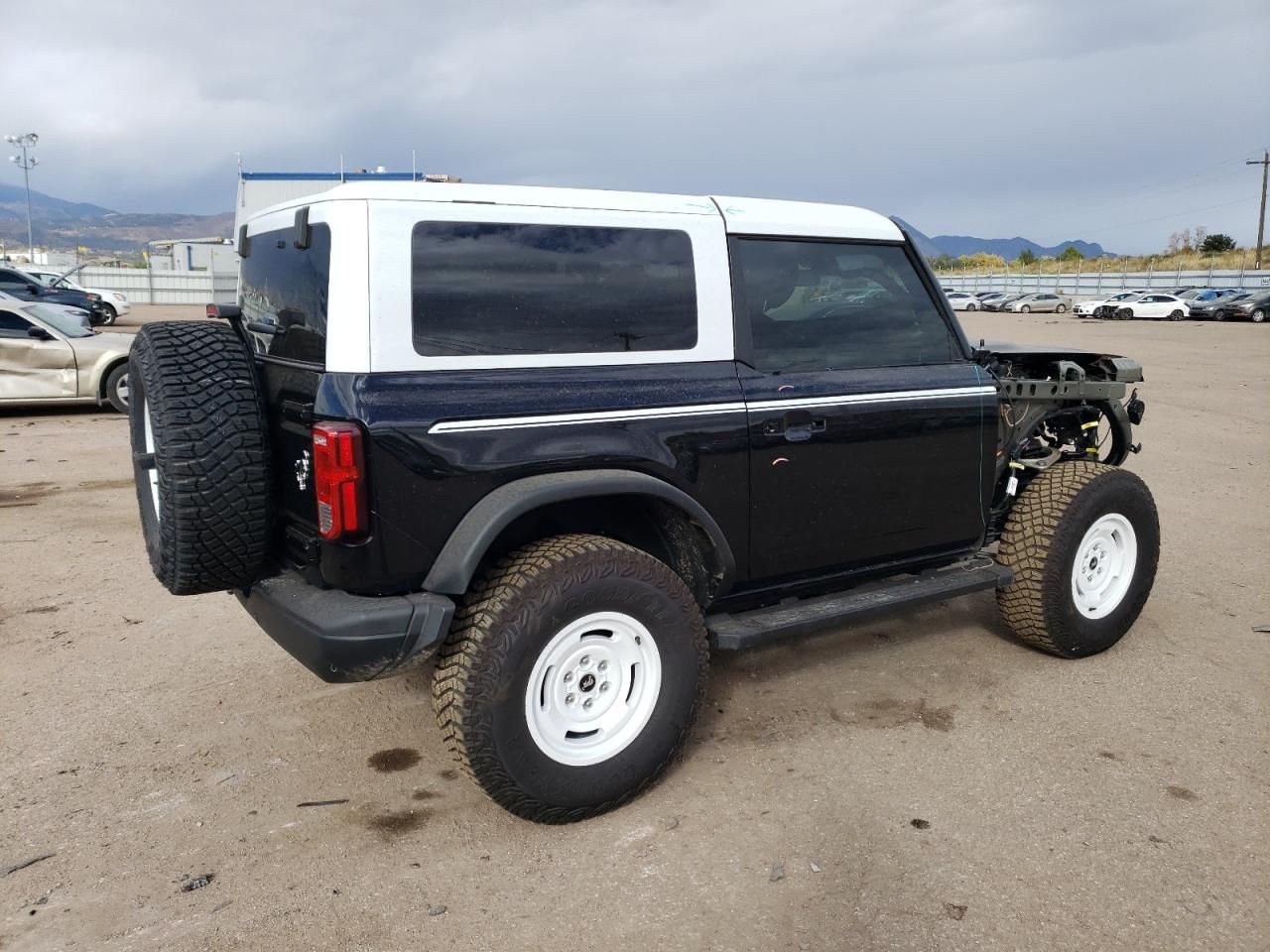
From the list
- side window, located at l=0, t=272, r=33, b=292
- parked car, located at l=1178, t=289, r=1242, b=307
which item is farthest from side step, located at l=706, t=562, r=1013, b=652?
parked car, located at l=1178, t=289, r=1242, b=307

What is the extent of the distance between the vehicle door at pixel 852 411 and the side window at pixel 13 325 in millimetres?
10548

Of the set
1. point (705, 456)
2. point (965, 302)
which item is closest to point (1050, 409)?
point (705, 456)

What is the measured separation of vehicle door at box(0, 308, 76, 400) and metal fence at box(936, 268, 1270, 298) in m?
45.6

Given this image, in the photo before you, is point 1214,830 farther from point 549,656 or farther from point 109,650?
point 109,650

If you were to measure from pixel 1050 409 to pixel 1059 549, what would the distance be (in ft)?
2.62

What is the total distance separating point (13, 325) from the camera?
36.7 ft

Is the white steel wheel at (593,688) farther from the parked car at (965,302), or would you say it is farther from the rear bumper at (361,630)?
the parked car at (965,302)

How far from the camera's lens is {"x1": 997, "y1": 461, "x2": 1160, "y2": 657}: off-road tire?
4332mm

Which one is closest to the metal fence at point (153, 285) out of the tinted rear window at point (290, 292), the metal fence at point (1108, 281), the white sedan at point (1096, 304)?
the metal fence at point (1108, 281)

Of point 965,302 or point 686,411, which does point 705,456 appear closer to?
point 686,411

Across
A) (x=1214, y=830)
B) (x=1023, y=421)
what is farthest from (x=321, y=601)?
(x=1023, y=421)

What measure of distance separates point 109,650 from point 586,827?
2685mm

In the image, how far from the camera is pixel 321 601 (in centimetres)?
298

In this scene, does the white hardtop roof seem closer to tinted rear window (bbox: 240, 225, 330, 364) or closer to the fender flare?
tinted rear window (bbox: 240, 225, 330, 364)
